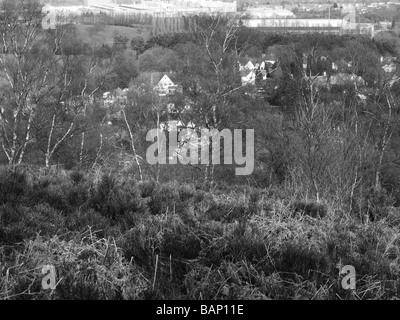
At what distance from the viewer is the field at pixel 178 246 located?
6.83ft

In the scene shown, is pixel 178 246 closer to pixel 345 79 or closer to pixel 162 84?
pixel 162 84

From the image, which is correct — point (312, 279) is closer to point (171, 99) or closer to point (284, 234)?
point (284, 234)

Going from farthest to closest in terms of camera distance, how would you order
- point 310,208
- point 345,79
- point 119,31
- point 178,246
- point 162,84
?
point 119,31
point 345,79
point 162,84
point 310,208
point 178,246

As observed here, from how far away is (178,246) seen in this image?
248cm

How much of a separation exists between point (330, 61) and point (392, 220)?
29528mm

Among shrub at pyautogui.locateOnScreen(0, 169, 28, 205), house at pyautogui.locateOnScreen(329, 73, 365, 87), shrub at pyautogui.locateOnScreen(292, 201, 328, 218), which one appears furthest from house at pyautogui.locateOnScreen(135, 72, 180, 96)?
shrub at pyautogui.locateOnScreen(292, 201, 328, 218)

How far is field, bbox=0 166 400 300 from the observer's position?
2.08 metres

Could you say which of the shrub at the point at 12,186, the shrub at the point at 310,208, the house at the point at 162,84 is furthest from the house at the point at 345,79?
the shrub at the point at 12,186

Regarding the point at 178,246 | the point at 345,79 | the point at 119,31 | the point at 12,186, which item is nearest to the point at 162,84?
the point at 345,79

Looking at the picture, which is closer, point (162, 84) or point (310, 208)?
point (310, 208)

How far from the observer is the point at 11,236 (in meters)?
2.50

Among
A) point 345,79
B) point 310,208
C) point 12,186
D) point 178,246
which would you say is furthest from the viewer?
point 345,79

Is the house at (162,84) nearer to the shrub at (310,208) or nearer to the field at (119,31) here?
the field at (119,31)
